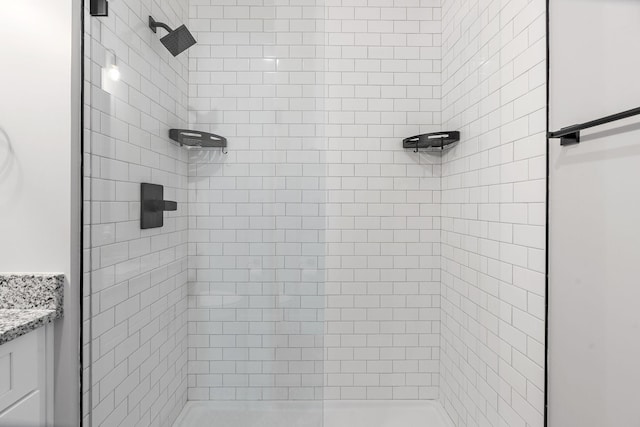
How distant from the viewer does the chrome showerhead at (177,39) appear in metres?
1.23

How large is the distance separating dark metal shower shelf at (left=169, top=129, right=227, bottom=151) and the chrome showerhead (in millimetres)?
264

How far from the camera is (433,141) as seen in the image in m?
1.95

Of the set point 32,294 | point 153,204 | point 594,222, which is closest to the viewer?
point 594,222

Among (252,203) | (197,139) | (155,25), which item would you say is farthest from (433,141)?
(155,25)

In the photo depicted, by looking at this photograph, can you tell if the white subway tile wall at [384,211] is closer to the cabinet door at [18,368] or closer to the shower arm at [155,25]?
the shower arm at [155,25]

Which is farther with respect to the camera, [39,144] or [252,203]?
[252,203]

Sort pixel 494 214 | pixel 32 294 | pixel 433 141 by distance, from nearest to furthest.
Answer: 1. pixel 32 294
2. pixel 494 214
3. pixel 433 141

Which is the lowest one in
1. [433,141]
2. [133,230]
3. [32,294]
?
[32,294]

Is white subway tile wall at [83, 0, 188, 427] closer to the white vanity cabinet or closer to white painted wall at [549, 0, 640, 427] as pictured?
the white vanity cabinet

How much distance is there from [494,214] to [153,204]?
132 cm

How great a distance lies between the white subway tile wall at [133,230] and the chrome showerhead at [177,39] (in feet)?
0.07

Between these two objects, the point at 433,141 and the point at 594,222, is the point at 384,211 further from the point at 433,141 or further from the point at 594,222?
the point at 594,222

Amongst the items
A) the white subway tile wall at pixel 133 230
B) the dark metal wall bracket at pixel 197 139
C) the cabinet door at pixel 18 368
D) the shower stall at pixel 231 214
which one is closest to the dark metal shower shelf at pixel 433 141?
the shower stall at pixel 231 214

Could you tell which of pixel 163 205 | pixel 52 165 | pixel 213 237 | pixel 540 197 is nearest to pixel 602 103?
pixel 540 197
